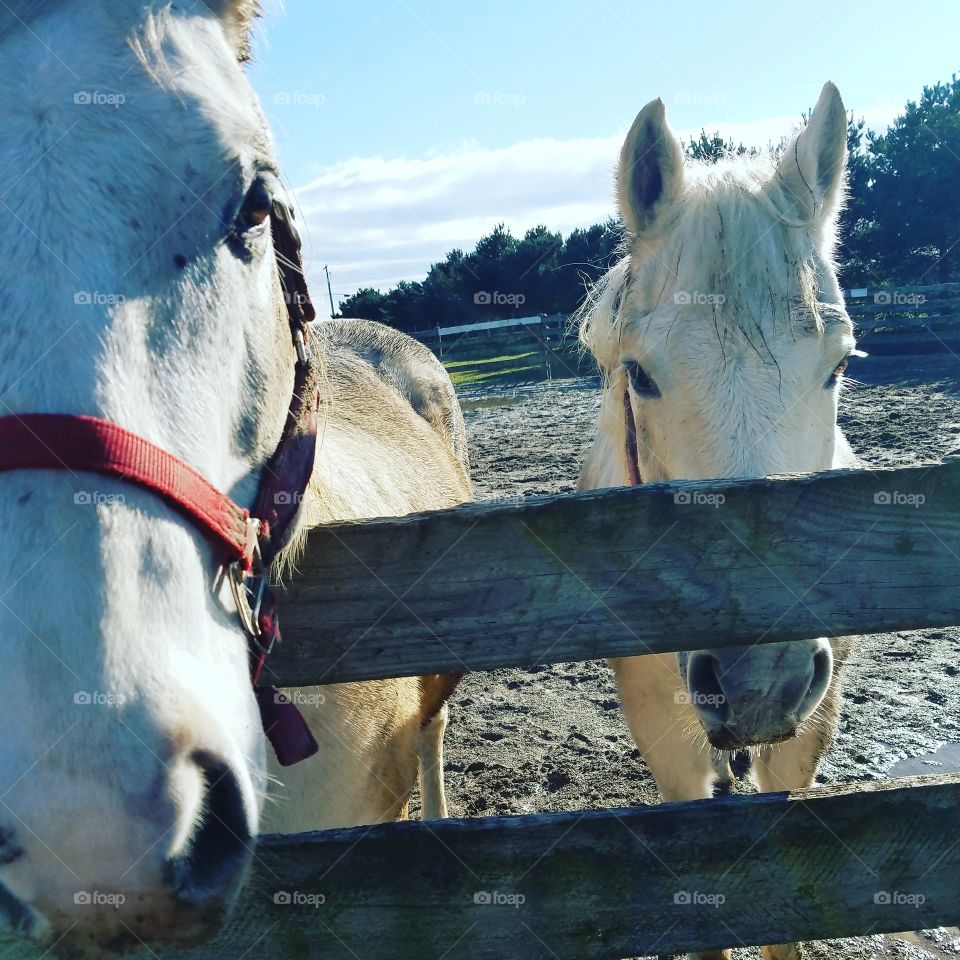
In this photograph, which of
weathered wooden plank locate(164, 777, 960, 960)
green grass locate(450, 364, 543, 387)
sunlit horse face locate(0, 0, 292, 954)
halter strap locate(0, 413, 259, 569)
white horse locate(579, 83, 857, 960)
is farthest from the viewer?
green grass locate(450, 364, 543, 387)

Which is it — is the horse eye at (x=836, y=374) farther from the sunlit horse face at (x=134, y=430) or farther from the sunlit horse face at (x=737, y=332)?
the sunlit horse face at (x=134, y=430)

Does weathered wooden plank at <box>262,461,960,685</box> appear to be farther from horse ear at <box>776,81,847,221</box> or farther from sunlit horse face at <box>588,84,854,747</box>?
horse ear at <box>776,81,847,221</box>

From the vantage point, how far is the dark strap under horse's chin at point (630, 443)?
2.67 meters

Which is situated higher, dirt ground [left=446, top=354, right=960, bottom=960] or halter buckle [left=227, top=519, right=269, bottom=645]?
halter buckle [left=227, top=519, right=269, bottom=645]

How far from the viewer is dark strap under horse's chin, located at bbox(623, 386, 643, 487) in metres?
2.67

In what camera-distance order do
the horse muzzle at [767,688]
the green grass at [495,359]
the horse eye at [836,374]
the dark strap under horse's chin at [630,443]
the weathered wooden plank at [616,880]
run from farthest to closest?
the green grass at [495,359] < the dark strap under horse's chin at [630,443] < the horse eye at [836,374] < the horse muzzle at [767,688] < the weathered wooden plank at [616,880]

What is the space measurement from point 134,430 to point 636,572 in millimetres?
967

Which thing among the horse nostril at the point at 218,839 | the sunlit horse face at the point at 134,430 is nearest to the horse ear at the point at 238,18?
the sunlit horse face at the point at 134,430

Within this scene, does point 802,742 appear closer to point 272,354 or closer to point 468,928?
point 468,928

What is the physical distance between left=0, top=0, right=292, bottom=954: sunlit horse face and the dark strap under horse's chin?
149 centimetres

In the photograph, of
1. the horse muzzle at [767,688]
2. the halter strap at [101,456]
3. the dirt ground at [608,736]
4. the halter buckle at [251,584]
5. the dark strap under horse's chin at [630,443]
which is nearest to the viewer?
the halter strap at [101,456]

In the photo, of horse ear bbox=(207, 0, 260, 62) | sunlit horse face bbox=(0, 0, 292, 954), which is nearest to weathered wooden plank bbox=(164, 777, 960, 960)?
sunlit horse face bbox=(0, 0, 292, 954)

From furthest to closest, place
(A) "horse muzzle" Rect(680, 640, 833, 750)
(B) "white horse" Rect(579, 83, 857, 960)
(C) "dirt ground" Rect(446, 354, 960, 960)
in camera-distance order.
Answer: (C) "dirt ground" Rect(446, 354, 960, 960), (B) "white horse" Rect(579, 83, 857, 960), (A) "horse muzzle" Rect(680, 640, 833, 750)

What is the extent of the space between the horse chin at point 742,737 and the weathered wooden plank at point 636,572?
435 millimetres
